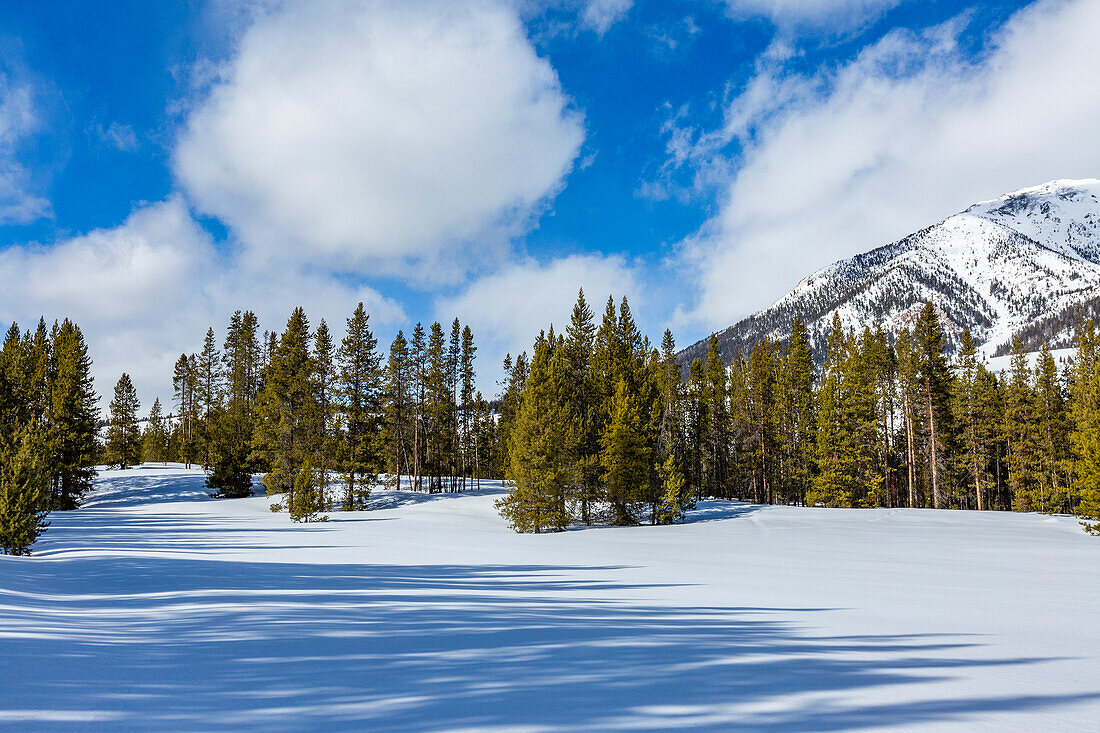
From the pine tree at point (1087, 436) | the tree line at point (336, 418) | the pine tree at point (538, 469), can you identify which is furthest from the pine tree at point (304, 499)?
the pine tree at point (1087, 436)

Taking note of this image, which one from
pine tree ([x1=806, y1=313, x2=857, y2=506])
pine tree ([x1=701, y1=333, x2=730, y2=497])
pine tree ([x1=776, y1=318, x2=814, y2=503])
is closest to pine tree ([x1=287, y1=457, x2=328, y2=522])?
pine tree ([x1=701, y1=333, x2=730, y2=497])

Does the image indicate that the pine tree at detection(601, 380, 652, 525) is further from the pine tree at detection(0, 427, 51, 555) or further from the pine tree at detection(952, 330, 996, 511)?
the pine tree at detection(952, 330, 996, 511)

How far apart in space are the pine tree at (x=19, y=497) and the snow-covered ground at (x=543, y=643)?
5.05ft

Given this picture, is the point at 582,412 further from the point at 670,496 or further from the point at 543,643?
the point at 543,643

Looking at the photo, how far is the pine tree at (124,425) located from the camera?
6519 centimetres

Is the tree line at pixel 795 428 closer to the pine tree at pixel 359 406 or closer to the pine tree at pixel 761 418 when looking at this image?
the pine tree at pixel 761 418

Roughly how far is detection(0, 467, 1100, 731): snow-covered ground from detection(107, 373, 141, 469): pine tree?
6356cm

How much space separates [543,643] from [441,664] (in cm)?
118

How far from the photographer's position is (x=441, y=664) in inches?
182

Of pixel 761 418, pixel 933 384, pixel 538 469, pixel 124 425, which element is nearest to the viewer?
pixel 538 469

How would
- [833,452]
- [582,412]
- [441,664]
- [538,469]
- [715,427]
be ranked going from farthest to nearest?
[715,427] → [833,452] → [582,412] → [538,469] → [441,664]

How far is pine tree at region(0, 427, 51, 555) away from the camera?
46.4 ft

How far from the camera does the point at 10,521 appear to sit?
1417 centimetres

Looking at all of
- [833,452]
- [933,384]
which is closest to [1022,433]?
[933,384]
